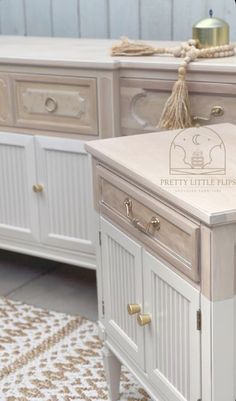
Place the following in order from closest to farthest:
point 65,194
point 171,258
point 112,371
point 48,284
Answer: point 171,258, point 112,371, point 65,194, point 48,284

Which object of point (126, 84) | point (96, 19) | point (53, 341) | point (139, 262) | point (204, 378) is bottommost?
point (53, 341)

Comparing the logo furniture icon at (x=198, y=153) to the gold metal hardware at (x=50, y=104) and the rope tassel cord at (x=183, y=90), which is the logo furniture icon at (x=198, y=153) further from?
the gold metal hardware at (x=50, y=104)

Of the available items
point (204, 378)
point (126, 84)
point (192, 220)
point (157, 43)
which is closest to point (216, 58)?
point (126, 84)

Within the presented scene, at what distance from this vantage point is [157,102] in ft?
6.23

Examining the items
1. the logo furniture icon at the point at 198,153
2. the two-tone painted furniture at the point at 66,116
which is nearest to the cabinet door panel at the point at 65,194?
the two-tone painted furniture at the point at 66,116

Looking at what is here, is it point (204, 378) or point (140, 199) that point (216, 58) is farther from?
point (204, 378)

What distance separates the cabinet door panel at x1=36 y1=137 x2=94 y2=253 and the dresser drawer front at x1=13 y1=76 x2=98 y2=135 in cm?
5

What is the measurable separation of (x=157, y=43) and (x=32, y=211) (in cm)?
70

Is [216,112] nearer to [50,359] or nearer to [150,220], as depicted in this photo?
[150,220]

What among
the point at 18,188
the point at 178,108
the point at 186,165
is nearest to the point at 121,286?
the point at 186,165

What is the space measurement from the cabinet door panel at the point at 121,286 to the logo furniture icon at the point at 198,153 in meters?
0.20

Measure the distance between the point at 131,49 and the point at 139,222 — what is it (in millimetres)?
760

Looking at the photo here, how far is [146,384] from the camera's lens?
147cm

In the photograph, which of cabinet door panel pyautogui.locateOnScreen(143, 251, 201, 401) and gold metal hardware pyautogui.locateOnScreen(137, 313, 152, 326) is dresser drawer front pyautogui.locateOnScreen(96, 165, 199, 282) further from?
gold metal hardware pyautogui.locateOnScreen(137, 313, 152, 326)
